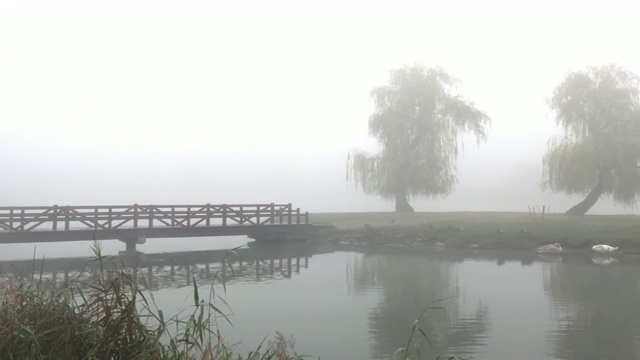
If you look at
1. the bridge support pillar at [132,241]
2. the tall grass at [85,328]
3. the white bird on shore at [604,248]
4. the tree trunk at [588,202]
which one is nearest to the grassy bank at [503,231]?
the white bird on shore at [604,248]

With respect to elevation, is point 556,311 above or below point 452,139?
below

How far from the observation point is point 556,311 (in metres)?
9.88

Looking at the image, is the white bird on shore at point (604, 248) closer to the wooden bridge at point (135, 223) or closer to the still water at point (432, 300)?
the still water at point (432, 300)

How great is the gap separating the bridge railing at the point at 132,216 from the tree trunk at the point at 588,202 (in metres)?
14.2

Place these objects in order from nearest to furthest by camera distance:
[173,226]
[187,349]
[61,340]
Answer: [61,340]
[187,349]
[173,226]

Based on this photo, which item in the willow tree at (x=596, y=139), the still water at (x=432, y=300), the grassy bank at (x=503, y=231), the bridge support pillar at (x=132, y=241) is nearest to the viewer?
the still water at (x=432, y=300)

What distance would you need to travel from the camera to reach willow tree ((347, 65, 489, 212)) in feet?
103

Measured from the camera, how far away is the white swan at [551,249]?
763 inches

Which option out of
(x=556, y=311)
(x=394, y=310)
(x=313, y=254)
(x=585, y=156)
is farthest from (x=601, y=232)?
(x=394, y=310)

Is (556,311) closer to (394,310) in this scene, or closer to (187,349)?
(394,310)

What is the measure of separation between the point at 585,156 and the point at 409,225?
8762 millimetres

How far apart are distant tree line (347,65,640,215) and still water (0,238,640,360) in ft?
29.0

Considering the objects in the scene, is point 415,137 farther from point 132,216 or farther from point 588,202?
point 132,216

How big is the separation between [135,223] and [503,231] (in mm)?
14952
